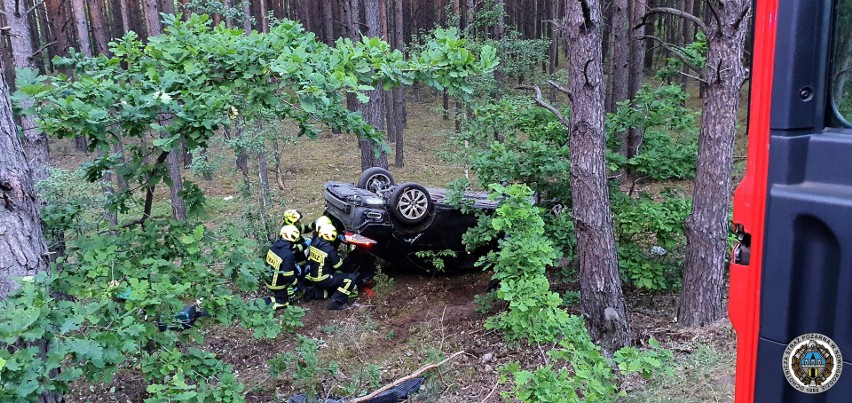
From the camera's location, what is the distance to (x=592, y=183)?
18.6 feet

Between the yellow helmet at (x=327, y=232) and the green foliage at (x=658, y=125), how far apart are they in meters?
3.89

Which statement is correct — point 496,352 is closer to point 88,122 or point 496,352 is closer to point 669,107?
point 669,107

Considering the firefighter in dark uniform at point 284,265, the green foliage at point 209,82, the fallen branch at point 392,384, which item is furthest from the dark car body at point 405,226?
the green foliage at point 209,82

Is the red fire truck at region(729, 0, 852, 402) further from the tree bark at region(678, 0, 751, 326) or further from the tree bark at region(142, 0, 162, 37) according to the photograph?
the tree bark at region(142, 0, 162, 37)

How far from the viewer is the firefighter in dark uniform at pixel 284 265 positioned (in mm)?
7855

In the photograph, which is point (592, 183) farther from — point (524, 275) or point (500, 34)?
point (500, 34)

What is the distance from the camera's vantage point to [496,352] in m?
6.09

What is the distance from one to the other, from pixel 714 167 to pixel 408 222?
379cm

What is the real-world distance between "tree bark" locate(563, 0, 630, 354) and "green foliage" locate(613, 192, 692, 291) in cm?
99

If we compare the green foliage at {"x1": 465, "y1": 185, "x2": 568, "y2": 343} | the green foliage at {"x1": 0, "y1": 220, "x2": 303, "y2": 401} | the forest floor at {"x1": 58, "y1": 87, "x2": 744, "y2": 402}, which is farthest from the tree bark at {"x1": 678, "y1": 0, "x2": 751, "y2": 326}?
the green foliage at {"x1": 0, "y1": 220, "x2": 303, "y2": 401}

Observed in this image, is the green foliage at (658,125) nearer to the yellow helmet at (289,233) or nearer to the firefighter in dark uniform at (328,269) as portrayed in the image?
the firefighter in dark uniform at (328,269)

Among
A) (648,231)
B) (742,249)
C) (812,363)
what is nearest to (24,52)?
(648,231)

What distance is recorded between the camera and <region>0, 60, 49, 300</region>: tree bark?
338cm

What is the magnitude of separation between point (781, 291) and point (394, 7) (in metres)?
21.1
